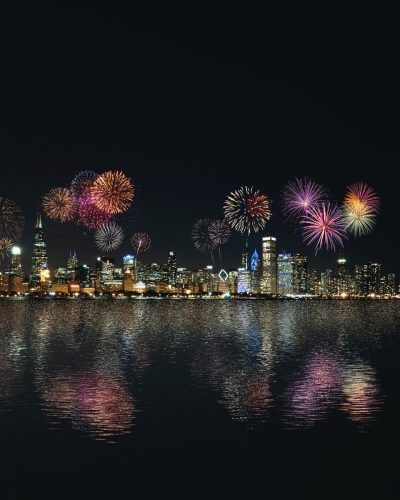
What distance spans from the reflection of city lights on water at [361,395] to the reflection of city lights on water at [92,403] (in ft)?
23.9

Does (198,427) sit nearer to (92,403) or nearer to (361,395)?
(92,403)

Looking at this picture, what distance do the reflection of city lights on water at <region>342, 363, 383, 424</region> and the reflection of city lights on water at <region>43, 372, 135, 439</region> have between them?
7.27 m

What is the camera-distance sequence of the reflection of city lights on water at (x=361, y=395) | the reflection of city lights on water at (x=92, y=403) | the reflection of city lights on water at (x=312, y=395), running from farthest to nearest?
the reflection of city lights on water at (x=361, y=395) < the reflection of city lights on water at (x=312, y=395) < the reflection of city lights on water at (x=92, y=403)

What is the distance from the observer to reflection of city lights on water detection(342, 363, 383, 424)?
2455 centimetres

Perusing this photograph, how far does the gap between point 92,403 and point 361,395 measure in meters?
10.2

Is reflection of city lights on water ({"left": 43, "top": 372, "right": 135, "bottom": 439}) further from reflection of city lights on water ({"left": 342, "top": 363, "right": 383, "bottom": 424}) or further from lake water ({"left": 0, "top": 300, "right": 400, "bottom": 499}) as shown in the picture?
reflection of city lights on water ({"left": 342, "top": 363, "right": 383, "bottom": 424})

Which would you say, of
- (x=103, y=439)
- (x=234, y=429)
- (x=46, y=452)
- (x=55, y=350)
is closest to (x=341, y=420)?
(x=234, y=429)

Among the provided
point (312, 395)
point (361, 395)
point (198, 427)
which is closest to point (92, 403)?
point (198, 427)

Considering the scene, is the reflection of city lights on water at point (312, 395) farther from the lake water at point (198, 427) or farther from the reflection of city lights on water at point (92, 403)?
the reflection of city lights on water at point (92, 403)

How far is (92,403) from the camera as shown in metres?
25.5

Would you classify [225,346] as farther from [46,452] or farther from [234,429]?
[46,452]

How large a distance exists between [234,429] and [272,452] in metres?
2.70

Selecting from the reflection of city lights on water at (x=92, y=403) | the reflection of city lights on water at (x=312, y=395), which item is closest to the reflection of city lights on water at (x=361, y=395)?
the reflection of city lights on water at (x=312, y=395)

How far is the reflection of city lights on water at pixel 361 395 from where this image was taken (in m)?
24.6
